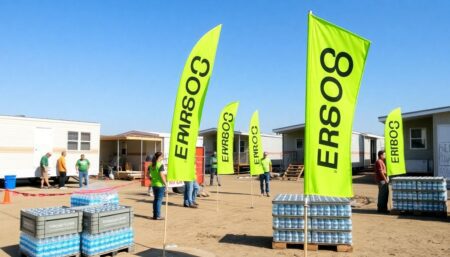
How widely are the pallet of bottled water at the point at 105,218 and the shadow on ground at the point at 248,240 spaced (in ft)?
6.59

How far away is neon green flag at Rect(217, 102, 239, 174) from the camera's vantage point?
41.2ft

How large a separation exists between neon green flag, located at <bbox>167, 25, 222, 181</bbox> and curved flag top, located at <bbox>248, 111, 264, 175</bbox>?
276 inches

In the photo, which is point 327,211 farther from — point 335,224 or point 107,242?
point 107,242

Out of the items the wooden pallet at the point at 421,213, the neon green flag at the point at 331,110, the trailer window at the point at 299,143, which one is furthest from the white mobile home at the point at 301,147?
the neon green flag at the point at 331,110

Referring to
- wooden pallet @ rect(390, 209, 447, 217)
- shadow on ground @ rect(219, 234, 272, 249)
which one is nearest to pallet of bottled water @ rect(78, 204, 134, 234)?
shadow on ground @ rect(219, 234, 272, 249)

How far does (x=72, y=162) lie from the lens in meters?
21.0

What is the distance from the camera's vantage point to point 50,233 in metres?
6.14

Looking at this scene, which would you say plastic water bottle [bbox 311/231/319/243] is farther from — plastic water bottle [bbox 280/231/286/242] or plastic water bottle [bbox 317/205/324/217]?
plastic water bottle [bbox 280/231/286/242]

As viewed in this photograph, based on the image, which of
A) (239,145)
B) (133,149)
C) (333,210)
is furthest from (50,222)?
(239,145)

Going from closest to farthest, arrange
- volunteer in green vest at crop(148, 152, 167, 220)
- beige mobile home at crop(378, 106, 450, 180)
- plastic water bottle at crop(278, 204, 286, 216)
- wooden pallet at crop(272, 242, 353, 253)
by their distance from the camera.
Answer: wooden pallet at crop(272, 242, 353, 253) → plastic water bottle at crop(278, 204, 286, 216) → volunteer in green vest at crop(148, 152, 167, 220) → beige mobile home at crop(378, 106, 450, 180)

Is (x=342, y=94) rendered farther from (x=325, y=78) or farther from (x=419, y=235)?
(x=419, y=235)

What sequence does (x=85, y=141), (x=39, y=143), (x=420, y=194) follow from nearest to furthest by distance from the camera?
(x=420, y=194)
(x=39, y=143)
(x=85, y=141)

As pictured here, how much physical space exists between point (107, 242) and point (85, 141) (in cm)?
1625

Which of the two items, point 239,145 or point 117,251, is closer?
point 117,251
